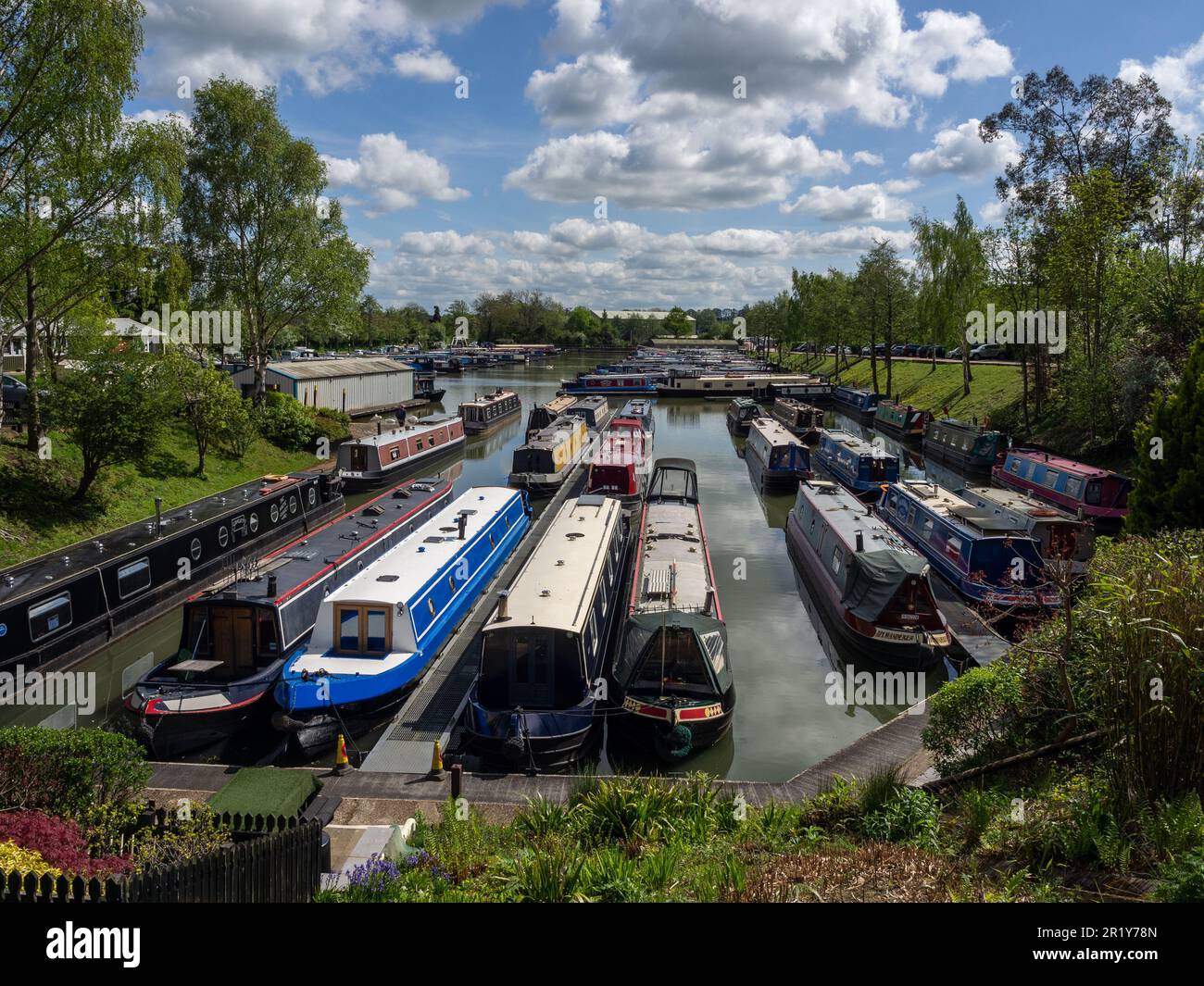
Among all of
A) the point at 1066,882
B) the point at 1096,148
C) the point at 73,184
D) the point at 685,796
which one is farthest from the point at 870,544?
the point at 1096,148

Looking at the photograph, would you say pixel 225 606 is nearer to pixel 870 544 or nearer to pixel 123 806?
pixel 123 806

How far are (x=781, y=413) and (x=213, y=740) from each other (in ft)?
176

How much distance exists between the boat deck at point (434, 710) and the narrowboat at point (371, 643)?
31cm

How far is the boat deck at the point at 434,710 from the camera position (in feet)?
45.4

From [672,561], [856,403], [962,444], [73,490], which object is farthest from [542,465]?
[856,403]

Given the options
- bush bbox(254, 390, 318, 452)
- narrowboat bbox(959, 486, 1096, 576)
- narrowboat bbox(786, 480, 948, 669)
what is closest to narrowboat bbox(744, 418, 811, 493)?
narrowboat bbox(959, 486, 1096, 576)

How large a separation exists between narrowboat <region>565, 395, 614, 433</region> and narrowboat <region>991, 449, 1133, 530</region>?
958 inches

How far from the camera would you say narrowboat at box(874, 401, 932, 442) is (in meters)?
52.5

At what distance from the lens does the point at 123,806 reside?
32.1 ft

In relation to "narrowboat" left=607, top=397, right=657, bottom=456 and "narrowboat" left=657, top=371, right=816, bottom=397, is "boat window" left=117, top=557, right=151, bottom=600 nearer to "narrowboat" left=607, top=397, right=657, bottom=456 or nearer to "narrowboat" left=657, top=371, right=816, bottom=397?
"narrowboat" left=607, top=397, right=657, bottom=456

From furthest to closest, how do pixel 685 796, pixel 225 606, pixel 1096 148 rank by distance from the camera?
pixel 1096 148 < pixel 225 606 < pixel 685 796

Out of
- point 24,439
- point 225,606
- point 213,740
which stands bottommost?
point 213,740

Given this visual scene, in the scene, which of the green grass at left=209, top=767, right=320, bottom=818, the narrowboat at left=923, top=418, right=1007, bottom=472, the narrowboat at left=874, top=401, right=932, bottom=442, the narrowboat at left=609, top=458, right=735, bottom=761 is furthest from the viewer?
the narrowboat at left=874, top=401, right=932, bottom=442

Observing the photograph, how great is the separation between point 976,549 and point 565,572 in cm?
1131
